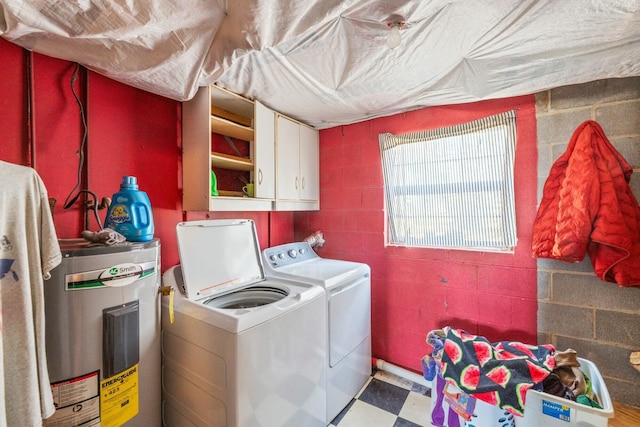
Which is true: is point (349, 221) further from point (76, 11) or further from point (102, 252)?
point (76, 11)

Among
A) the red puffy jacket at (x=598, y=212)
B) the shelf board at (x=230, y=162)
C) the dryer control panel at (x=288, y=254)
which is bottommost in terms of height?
the dryer control panel at (x=288, y=254)

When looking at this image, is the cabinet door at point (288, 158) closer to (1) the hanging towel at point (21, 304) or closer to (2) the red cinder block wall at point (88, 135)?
(2) the red cinder block wall at point (88, 135)

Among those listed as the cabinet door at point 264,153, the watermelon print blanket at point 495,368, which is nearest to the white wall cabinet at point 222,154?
the cabinet door at point 264,153

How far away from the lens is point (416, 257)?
6.84 feet

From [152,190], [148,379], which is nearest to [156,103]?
[152,190]

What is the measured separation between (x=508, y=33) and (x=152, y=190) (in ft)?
6.66

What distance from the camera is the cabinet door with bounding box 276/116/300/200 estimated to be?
206cm

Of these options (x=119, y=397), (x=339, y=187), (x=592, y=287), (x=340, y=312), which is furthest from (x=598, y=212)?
(x=119, y=397)

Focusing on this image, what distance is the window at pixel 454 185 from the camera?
174 cm

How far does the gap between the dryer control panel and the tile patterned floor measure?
1.11 metres

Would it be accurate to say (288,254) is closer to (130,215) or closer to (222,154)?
(222,154)

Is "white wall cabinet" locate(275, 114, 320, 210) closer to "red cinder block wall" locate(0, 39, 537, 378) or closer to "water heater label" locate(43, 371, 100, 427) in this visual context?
"red cinder block wall" locate(0, 39, 537, 378)

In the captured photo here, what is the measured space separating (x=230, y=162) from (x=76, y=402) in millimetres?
1356

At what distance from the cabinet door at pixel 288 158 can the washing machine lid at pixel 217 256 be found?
426 millimetres
